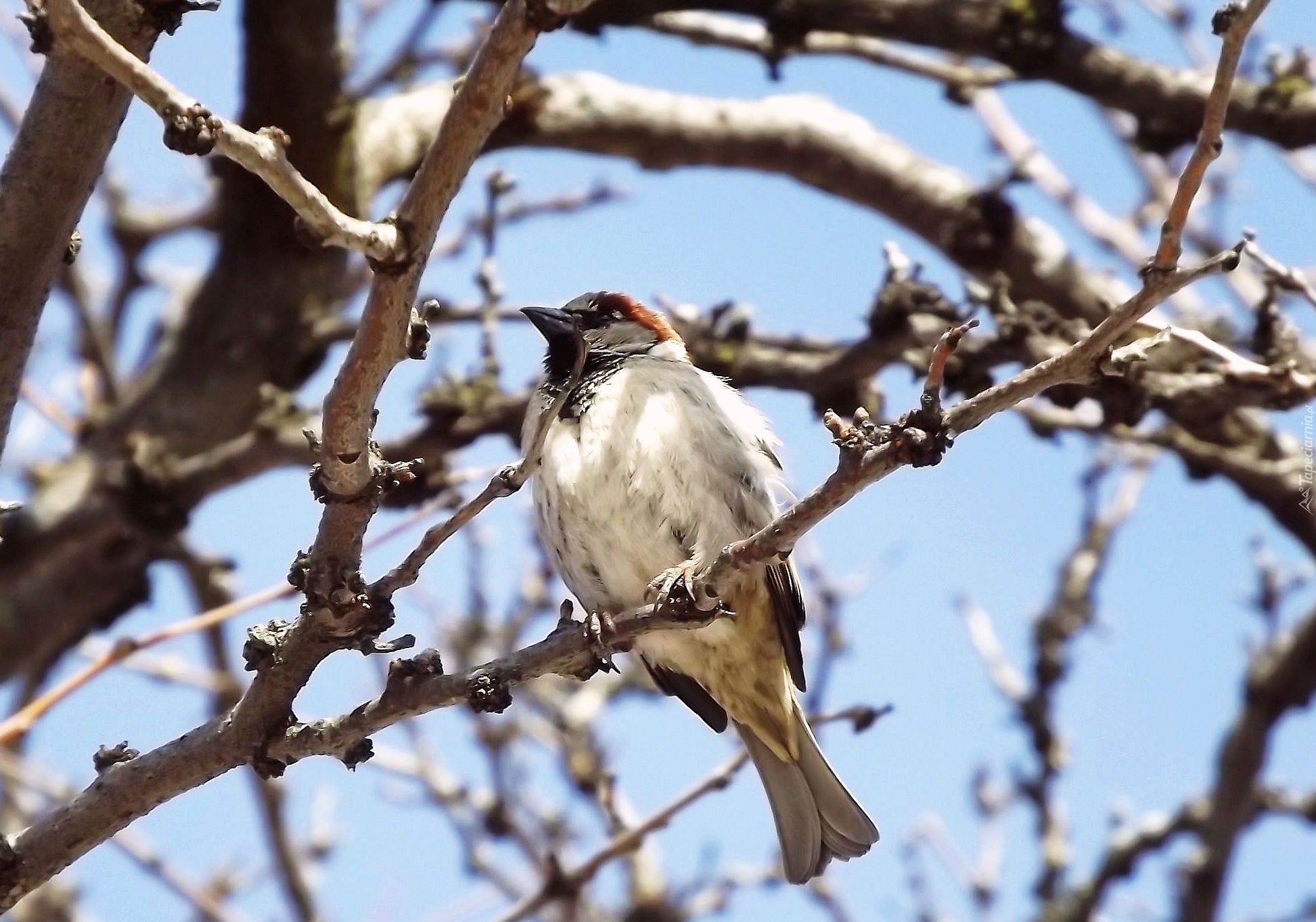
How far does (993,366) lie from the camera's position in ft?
14.0

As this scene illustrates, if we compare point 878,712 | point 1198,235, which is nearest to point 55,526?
point 878,712

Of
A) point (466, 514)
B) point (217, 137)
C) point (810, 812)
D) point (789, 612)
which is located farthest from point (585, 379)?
point (217, 137)

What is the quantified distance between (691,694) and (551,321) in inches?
49.2

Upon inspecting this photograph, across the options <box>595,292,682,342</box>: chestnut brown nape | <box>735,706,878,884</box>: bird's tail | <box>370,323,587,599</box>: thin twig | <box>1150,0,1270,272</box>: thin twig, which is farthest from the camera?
<box>595,292,682,342</box>: chestnut brown nape

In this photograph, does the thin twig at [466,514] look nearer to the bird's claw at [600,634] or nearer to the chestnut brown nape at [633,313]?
the bird's claw at [600,634]

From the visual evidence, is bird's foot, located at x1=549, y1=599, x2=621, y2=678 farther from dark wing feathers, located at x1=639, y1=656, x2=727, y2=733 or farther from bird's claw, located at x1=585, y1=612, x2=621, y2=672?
dark wing feathers, located at x1=639, y1=656, x2=727, y2=733

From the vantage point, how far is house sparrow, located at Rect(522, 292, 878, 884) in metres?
3.85

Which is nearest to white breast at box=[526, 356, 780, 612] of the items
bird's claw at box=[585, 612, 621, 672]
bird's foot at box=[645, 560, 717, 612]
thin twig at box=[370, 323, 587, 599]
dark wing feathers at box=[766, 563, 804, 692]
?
dark wing feathers at box=[766, 563, 804, 692]

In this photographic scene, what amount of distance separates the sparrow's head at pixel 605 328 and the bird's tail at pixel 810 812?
1.30 metres

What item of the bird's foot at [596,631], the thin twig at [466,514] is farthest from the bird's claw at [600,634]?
the thin twig at [466,514]

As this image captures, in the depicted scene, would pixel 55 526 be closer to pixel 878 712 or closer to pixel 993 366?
pixel 878 712

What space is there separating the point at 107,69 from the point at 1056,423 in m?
3.35

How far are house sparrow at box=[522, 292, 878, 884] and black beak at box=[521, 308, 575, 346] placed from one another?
0.18 metres

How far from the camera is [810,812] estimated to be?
422 cm
